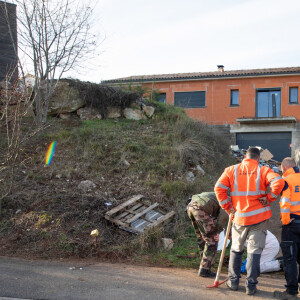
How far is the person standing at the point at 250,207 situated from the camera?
4.52 metres

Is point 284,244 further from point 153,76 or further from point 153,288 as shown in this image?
point 153,76

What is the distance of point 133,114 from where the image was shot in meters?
14.0

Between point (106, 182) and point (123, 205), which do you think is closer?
point (123, 205)

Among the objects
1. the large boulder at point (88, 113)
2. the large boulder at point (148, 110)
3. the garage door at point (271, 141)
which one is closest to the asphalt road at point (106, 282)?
the large boulder at point (88, 113)

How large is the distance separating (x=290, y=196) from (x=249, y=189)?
21.4 inches

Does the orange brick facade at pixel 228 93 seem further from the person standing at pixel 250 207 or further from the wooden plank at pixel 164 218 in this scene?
the person standing at pixel 250 207

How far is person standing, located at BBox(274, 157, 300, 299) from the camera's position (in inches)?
174

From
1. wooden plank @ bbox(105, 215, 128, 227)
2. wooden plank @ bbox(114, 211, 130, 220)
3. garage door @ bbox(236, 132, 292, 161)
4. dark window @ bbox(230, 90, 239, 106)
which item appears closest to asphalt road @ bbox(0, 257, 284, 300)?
wooden plank @ bbox(105, 215, 128, 227)

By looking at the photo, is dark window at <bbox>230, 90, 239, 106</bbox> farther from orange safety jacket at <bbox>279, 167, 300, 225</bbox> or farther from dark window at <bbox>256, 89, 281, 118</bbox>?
orange safety jacket at <bbox>279, 167, 300, 225</bbox>

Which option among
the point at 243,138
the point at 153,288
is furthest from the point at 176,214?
the point at 243,138

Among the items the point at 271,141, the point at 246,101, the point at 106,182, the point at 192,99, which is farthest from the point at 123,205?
the point at 246,101

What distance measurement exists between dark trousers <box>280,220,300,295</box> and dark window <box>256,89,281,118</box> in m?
21.6

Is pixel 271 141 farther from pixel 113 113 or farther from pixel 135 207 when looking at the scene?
pixel 135 207

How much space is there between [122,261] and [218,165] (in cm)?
701
